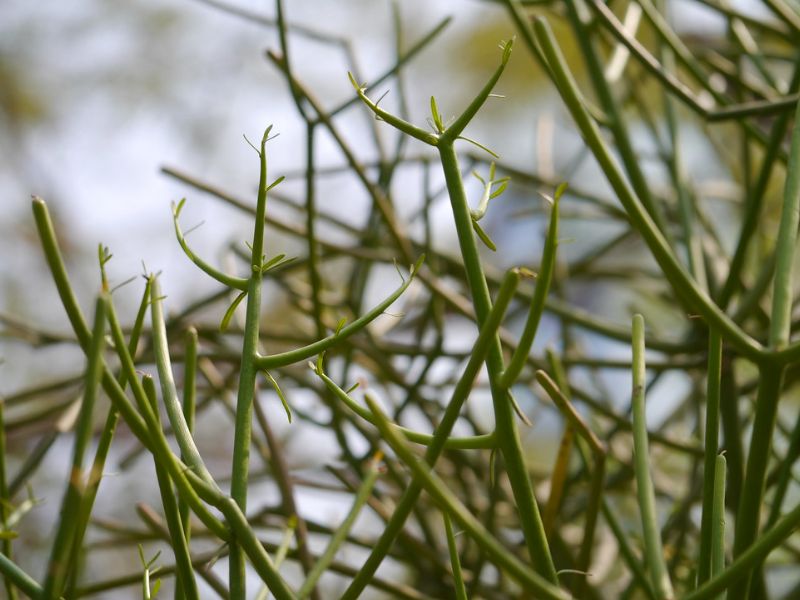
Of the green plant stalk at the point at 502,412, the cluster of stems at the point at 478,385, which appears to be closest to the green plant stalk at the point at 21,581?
the cluster of stems at the point at 478,385

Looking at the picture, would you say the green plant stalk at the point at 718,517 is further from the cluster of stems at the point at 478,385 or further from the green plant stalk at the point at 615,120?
the green plant stalk at the point at 615,120

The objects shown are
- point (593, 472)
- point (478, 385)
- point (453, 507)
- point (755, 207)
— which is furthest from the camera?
point (478, 385)

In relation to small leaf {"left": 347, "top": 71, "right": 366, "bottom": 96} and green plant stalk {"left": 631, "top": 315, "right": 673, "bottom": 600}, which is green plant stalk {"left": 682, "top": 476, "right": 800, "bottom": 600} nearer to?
green plant stalk {"left": 631, "top": 315, "right": 673, "bottom": 600}

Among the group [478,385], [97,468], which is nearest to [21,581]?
[97,468]

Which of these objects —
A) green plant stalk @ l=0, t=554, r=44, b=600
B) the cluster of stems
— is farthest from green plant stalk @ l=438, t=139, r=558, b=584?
green plant stalk @ l=0, t=554, r=44, b=600

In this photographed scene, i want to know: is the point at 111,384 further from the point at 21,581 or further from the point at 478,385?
the point at 478,385

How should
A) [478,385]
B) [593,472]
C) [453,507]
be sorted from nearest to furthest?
[453,507] → [593,472] → [478,385]
